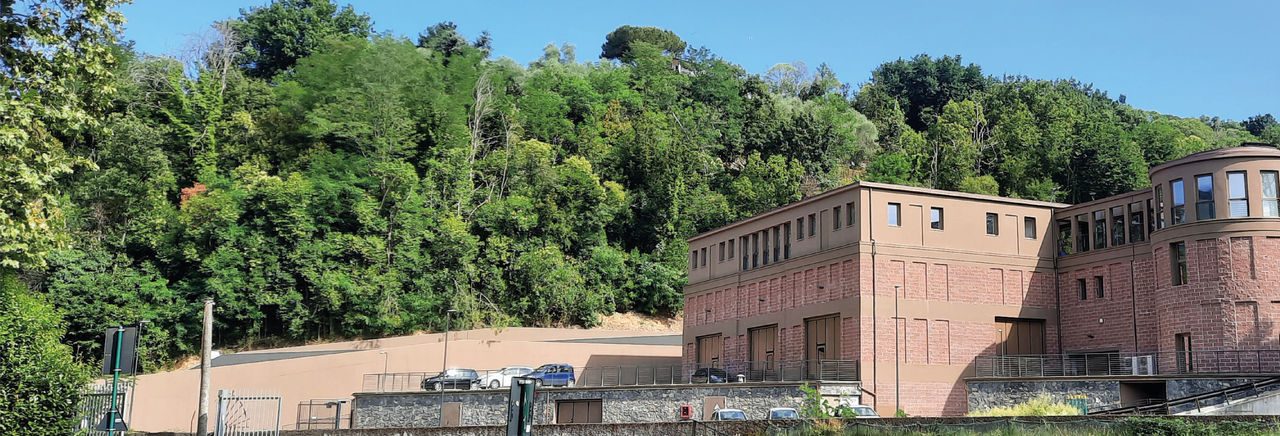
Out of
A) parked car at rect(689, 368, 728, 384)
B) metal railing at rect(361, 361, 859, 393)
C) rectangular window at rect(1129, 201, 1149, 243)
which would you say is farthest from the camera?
parked car at rect(689, 368, 728, 384)

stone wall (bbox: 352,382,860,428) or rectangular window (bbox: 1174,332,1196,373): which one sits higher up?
rectangular window (bbox: 1174,332,1196,373)

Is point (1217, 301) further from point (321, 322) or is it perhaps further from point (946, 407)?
point (321, 322)

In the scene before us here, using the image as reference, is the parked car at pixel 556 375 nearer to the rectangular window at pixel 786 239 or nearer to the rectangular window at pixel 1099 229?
the rectangular window at pixel 786 239

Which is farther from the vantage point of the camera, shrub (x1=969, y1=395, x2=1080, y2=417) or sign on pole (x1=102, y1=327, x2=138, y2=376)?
shrub (x1=969, y1=395, x2=1080, y2=417)

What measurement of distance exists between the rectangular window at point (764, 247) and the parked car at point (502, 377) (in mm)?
12275

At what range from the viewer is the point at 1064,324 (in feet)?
182

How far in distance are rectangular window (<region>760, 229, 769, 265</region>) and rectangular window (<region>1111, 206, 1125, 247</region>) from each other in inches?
615

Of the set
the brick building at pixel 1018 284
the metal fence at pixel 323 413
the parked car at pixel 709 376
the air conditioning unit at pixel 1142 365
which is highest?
the brick building at pixel 1018 284

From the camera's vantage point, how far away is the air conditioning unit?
4694 cm

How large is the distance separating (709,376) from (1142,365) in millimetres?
17070

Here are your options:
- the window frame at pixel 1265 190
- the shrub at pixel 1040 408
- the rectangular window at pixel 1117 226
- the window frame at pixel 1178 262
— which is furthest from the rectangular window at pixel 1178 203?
the shrub at pixel 1040 408

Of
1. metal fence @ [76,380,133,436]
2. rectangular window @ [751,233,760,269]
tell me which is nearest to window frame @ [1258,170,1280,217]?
rectangular window @ [751,233,760,269]

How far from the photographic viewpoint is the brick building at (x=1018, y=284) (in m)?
46.5

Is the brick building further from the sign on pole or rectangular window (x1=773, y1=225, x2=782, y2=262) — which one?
the sign on pole
